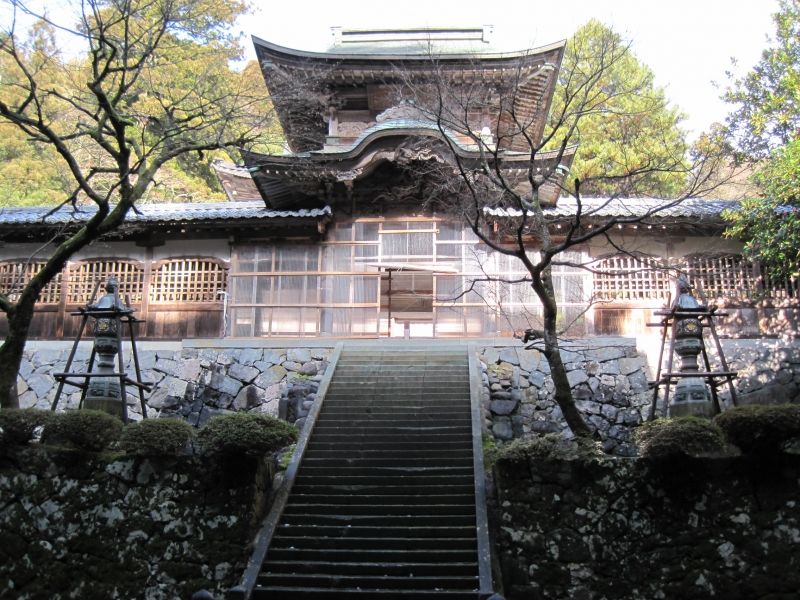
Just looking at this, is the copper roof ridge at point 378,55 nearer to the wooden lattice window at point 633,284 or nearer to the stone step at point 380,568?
the wooden lattice window at point 633,284

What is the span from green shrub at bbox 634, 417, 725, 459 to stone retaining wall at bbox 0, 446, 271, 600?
5.48m

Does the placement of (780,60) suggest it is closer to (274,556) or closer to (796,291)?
(796,291)

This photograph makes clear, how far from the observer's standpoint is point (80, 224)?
16.6 m

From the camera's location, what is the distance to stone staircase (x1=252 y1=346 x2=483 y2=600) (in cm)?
912

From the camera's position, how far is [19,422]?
10266mm

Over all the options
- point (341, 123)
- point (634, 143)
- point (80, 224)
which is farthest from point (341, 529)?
point (634, 143)

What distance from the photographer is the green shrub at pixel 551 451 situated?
9672 millimetres

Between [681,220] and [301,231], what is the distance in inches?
355

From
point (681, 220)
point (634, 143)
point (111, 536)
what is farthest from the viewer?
point (634, 143)

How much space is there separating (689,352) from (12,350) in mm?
10675

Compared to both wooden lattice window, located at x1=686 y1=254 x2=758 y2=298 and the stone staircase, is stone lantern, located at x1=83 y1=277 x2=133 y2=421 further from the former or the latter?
wooden lattice window, located at x1=686 y1=254 x2=758 y2=298

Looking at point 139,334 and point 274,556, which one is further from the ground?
point 139,334

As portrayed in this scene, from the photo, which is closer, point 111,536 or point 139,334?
point 111,536

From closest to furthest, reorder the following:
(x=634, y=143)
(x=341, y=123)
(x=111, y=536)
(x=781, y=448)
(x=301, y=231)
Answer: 1. (x=781, y=448)
2. (x=111, y=536)
3. (x=301, y=231)
4. (x=341, y=123)
5. (x=634, y=143)
